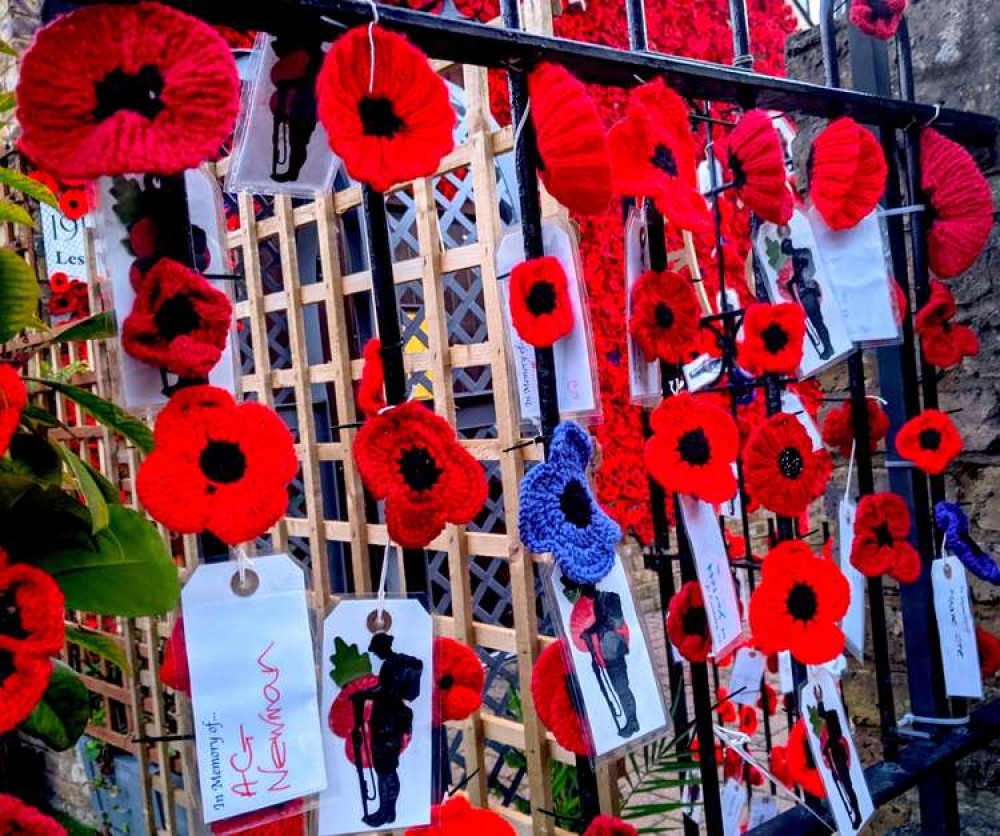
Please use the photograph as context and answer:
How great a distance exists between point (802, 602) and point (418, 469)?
1.61 feet

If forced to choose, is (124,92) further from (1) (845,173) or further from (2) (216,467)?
(1) (845,173)

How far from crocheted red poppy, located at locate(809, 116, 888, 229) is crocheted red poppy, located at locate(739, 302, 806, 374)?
0.15m

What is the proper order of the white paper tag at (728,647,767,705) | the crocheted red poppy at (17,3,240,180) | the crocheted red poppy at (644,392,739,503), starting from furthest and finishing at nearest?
1. the white paper tag at (728,647,767,705)
2. the crocheted red poppy at (644,392,739,503)
3. the crocheted red poppy at (17,3,240,180)

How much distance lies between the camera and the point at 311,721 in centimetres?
62

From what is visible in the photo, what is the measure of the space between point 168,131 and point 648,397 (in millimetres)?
571

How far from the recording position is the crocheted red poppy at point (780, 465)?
3.14 ft

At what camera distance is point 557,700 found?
30.9 inches

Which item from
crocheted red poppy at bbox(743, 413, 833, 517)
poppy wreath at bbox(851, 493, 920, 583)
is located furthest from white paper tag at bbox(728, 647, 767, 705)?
crocheted red poppy at bbox(743, 413, 833, 517)

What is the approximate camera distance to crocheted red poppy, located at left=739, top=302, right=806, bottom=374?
0.97 metres

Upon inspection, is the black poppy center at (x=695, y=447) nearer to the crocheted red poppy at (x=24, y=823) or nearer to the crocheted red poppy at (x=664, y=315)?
the crocheted red poppy at (x=664, y=315)

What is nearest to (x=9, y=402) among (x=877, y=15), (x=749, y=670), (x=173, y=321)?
(x=173, y=321)

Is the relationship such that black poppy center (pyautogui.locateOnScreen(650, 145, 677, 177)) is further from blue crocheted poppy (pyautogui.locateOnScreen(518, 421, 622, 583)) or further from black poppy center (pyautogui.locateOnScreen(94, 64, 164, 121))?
black poppy center (pyautogui.locateOnScreen(94, 64, 164, 121))

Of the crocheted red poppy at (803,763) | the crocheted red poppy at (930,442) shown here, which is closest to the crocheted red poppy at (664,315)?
the crocheted red poppy at (803,763)

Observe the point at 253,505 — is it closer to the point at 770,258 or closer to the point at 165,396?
the point at 165,396
